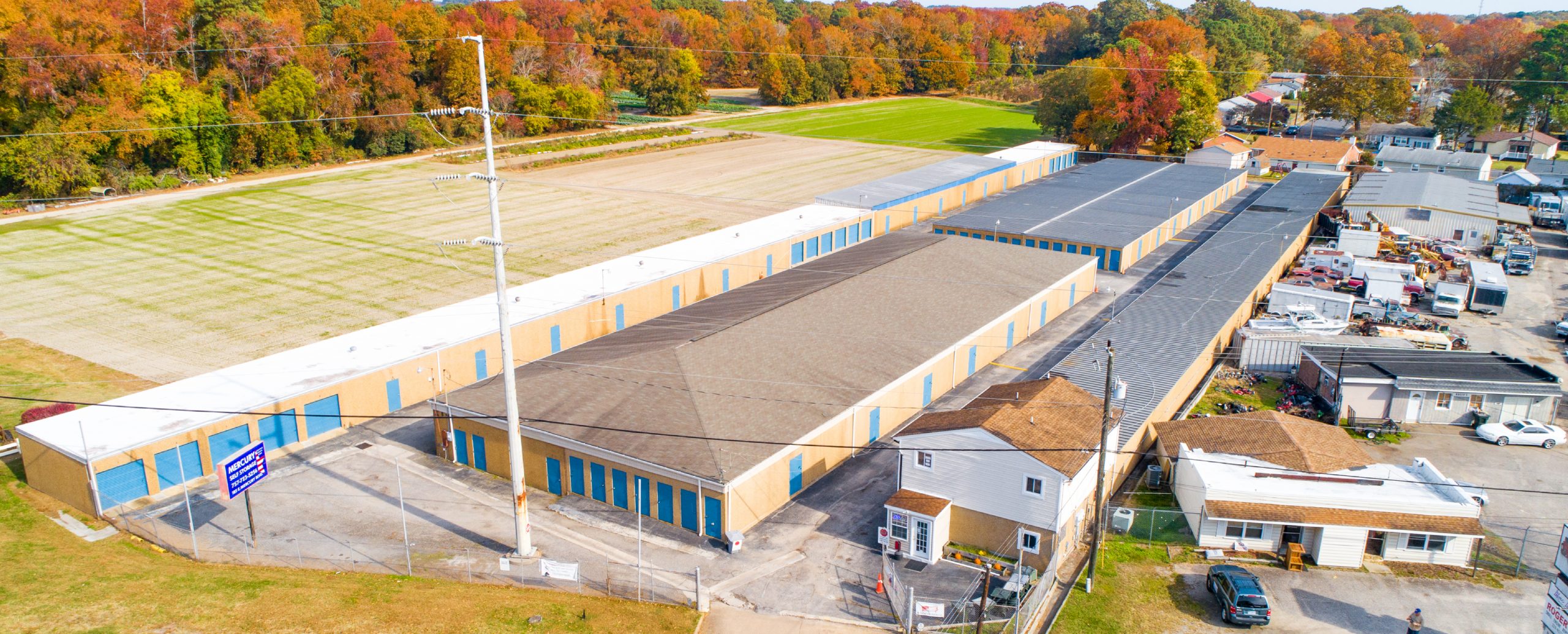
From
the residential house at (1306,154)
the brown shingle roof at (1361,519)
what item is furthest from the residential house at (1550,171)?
the brown shingle roof at (1361,519)

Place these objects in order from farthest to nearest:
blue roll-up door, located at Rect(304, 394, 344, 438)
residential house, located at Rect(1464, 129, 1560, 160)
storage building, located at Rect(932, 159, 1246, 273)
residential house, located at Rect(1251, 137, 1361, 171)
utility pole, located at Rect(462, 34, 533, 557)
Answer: residential house, located at Rect(1464, 129, 1560, 160) < residential house, located at Rect(1251, 137, 1361, 171) < storage building, located at Rect(932, 159, 1246, 273) < blue roll-up door, located at Rect(304, 394, 344, 438) < utility pole, located at Rect(462, 34, 533, 557)

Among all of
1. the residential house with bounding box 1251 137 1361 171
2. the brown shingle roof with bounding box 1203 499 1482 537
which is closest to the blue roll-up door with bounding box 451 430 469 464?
the brown shingle roof with bounding box 1203 499 1482 537

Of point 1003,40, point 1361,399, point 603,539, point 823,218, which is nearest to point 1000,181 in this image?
point 823,218

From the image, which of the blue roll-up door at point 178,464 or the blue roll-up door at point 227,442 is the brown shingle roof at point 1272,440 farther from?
the blue roll-up door at point 178,464

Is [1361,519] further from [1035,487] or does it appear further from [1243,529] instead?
[1035,487]

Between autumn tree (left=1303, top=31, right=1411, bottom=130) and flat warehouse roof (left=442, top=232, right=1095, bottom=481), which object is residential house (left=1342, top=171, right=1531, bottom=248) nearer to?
flat warehouse roof (left=442, top=232, right=1095, bottom=481)

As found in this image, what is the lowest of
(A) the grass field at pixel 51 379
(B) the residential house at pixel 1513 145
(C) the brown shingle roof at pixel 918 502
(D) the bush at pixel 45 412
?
(A) the grass field at pixel 51 379

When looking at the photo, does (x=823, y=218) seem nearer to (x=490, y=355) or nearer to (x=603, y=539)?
(x=490, y=355)
